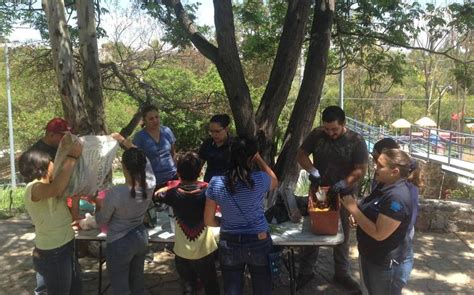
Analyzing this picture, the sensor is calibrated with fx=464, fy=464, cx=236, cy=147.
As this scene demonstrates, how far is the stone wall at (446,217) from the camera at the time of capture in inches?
231

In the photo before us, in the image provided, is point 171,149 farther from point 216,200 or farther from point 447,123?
point 447,123

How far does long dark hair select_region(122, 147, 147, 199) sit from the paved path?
1.60 meters

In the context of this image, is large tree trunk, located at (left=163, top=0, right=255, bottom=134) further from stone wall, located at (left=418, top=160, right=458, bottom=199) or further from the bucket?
stone wall, located at (left=418, top=160, right=458, bottom=199)

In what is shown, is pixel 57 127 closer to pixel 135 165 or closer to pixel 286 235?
pixel 135 165

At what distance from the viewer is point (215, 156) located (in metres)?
3.94

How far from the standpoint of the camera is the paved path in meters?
4.25

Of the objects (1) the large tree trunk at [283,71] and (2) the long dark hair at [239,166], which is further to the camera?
(1) the large tree trunk at [283,71]

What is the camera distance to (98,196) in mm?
3307

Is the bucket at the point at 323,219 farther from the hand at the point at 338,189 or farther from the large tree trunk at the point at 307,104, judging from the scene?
the large tree trunk at the point at 307,104

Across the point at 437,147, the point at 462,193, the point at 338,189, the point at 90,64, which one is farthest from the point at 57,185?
the point at 437,147


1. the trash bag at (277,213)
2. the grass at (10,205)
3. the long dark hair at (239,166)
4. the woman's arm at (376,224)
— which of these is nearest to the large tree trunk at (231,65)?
the trash bag at (277,213)

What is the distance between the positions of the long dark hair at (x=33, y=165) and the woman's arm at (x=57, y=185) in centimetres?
8

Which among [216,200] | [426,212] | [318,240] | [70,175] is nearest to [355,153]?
[318,240]

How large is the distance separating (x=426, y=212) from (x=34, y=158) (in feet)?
16.0
